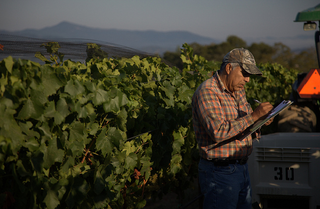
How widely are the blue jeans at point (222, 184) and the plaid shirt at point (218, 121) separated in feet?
0.29

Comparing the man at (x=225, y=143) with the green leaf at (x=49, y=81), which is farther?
the man at (x=225, y=143)

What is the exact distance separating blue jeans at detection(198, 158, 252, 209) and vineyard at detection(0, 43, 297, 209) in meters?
0.59

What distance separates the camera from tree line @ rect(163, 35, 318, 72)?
29389 mm

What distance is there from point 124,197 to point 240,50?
1.50 metres

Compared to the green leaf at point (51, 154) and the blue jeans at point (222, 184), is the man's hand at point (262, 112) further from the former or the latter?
the green leaf at point (51, 154)

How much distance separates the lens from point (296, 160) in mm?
2809

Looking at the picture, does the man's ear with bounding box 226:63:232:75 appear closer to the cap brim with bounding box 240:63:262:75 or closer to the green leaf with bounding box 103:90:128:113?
the cap brim with bounding box 240:63:262:75

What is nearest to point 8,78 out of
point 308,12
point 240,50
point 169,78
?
point 240,50

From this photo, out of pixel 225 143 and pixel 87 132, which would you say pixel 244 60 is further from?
pixel 87 132

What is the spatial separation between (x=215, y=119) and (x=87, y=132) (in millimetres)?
828

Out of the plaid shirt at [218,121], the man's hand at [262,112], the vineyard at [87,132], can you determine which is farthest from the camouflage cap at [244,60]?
the vineyard at [87,132]

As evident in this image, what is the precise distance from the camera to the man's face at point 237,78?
7.16 feet

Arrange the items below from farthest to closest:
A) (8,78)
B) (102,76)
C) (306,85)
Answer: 1. (306,85)
2. (102,76)
3. (8,78)

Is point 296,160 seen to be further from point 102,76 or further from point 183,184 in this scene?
point 102,76
